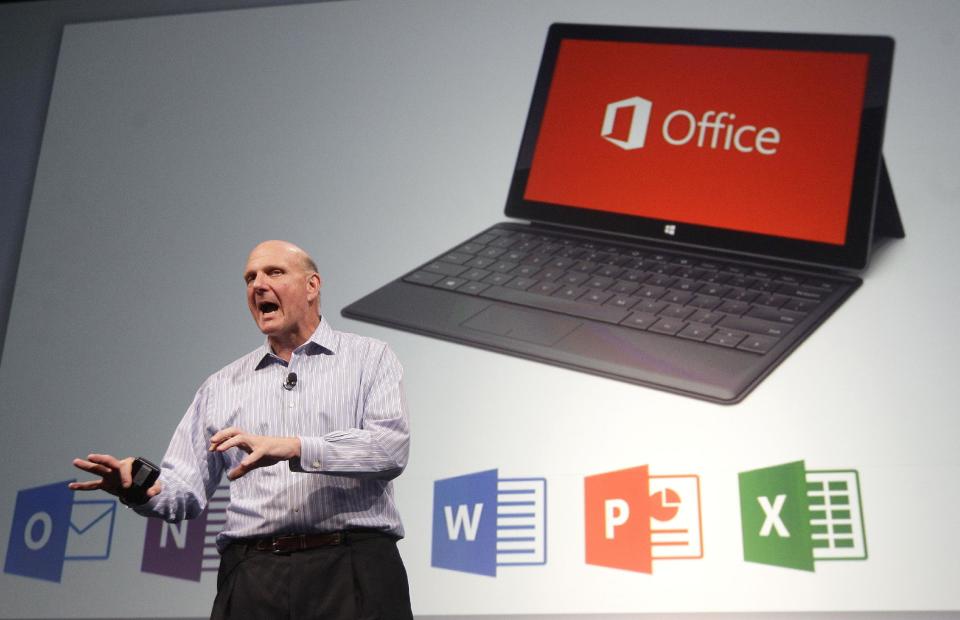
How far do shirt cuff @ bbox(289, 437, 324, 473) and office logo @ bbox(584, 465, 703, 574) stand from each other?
2.79 feet

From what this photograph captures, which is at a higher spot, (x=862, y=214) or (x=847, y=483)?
(x=862, y=214)

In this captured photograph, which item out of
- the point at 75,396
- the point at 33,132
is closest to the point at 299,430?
the point at 75,396

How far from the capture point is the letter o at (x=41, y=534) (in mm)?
→ 2273

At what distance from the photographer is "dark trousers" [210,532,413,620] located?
1.41m

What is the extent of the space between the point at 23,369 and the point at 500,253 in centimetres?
122

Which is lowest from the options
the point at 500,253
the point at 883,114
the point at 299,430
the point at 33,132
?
the point at 299,430

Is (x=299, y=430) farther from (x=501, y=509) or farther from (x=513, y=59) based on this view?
(x=513, y=59)

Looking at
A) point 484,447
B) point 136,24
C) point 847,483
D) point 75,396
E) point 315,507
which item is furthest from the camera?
point 136,24

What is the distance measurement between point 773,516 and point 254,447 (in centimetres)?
114

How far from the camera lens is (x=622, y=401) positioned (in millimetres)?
2062

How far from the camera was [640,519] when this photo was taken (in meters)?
2.02

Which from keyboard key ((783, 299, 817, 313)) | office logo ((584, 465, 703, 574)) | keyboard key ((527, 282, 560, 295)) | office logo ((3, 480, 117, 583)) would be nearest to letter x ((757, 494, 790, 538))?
office logo ((584, 465, 703, 574))

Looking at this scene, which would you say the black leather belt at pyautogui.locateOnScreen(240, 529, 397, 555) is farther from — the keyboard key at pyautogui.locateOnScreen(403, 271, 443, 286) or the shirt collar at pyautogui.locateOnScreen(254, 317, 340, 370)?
the keyboard key at pyautogui.locateOnScreen(403, 271, 443, 286)

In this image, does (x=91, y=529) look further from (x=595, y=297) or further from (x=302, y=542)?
(x=595, y=297)
